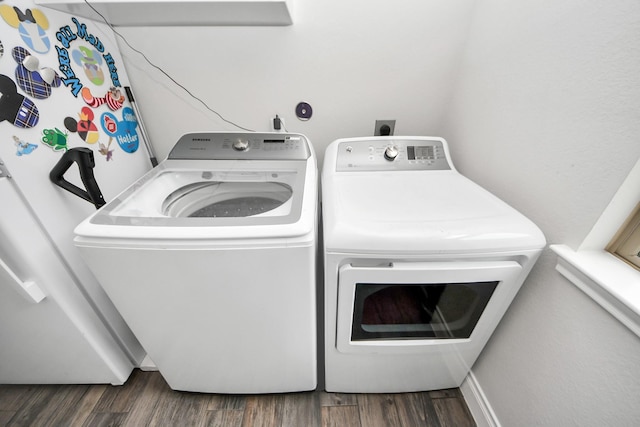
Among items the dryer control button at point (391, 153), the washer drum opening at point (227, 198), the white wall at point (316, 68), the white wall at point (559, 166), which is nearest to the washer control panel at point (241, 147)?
the washer drum opening at point (227, 198)

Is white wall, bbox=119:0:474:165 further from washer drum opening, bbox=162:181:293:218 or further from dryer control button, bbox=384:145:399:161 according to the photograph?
washer drum opening, bbox=162:181:293:218

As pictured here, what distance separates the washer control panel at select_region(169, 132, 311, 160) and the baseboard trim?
4.32 ft

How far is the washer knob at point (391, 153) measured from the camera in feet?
3.60

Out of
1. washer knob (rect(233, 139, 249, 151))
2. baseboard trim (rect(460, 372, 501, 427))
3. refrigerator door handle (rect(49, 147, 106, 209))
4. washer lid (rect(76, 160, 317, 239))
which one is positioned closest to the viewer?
washer lid (rect(76, 160, 317, 239))

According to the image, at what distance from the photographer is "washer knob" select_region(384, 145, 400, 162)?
3.60 ft

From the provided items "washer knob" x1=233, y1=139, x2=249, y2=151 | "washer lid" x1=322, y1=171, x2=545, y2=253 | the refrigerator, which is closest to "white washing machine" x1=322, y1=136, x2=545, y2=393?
"washer lid" x1=322, y1=171, x2=545, y2=253

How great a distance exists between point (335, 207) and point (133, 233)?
60 cm

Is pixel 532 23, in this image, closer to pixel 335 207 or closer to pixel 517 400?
pixel 335 207

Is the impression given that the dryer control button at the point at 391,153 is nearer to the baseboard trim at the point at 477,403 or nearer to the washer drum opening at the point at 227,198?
the washer drum opening at the point at 227,198

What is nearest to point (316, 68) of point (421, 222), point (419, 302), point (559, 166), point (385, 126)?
point (385, 126)

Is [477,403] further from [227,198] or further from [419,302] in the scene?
[227,198]

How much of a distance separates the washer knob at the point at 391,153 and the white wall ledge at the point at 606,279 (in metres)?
0.65

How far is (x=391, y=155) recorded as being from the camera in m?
1.10

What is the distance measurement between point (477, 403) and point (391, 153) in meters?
1.21
